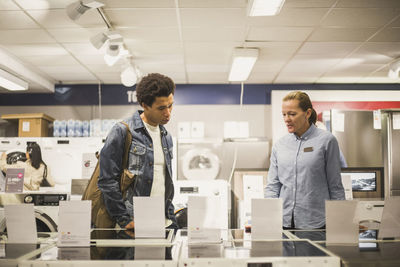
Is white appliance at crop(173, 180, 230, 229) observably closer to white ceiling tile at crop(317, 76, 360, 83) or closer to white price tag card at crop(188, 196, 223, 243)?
white ceiling tile at crop(317, 76, 360, 83)

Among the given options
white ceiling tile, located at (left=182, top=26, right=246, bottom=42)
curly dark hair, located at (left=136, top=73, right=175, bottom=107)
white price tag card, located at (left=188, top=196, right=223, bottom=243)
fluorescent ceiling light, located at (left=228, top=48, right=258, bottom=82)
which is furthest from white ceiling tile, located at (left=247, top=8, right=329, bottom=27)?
white price tag card, located at (left=188, top=196, right=223, bottom=243)

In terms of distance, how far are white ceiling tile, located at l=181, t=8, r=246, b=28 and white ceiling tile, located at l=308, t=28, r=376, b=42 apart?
99 centimetres

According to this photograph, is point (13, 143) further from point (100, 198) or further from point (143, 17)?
point (100, 198)

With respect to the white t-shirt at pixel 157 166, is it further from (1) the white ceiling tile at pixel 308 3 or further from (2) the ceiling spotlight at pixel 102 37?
(1) the white ceiling tile at pixel 308 3

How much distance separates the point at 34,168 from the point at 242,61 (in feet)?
11.1

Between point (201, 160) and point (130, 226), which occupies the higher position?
point (201, 160)

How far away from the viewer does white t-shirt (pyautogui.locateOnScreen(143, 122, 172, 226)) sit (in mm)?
2074

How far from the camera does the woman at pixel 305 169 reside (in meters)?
2.29

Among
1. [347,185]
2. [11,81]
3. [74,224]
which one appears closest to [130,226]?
[74,224]

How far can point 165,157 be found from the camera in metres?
2.14

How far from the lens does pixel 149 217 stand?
1708 millimetres

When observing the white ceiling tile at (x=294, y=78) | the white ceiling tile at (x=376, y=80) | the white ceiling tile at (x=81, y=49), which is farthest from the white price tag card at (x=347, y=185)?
the white ceiling tile at (x=81, y=49)

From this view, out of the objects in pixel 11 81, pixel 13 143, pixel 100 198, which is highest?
pixel 11 81

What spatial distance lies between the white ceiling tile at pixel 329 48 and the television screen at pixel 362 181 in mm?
1727
